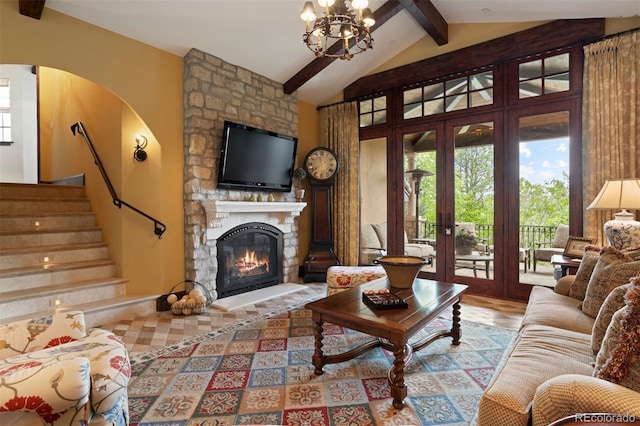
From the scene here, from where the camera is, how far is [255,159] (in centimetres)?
423

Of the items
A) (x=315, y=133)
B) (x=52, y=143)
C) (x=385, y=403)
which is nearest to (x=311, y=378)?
(x=385, y=403)

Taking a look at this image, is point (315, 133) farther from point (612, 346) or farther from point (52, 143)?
point (612, 346)

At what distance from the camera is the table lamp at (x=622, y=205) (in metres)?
2.59

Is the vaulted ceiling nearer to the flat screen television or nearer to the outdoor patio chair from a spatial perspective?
the flat screen television

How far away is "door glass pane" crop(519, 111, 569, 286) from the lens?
3.66 meters

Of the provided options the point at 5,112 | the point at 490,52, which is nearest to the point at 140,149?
the point at 5,112

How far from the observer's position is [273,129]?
4.67m

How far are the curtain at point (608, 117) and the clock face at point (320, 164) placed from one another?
125 inches

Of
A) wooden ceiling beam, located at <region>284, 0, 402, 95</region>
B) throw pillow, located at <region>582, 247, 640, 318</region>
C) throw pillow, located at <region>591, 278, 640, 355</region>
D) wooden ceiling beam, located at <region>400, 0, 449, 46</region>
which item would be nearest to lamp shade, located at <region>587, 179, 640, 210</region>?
throw pillow, located at <region>582, 247, 640, 318</region>

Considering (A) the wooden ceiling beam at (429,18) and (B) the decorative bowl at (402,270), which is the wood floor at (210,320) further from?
(A) the wooden ceiling beam at (429,18)

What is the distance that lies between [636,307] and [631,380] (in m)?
0.23

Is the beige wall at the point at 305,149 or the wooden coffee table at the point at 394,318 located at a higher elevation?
the beige wall at the point at 305,149

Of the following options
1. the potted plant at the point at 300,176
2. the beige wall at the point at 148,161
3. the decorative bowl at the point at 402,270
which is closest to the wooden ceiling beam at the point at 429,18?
the potted plant at the point at 300,176

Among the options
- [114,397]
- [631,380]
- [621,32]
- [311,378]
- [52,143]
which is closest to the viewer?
[631,380]
